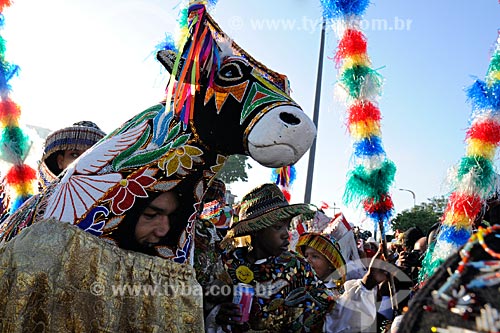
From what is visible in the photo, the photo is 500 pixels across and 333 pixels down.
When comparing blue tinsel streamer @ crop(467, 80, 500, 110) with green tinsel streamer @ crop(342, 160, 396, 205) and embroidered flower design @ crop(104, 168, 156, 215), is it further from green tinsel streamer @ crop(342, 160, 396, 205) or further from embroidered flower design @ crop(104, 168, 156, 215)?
embroidered flower design @ crop(104, 168, 156, 215)

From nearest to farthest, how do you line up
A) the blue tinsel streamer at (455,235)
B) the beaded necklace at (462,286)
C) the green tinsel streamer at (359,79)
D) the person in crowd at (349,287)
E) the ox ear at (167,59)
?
the beaded necklace at (462,286) < the ox ear at (167,59) < the person in crowd at (349,287) < the blue tinsel streamer at (455,235) < the green tinsel streamer at (359,79)

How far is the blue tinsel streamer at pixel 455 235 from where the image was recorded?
370 centimetres

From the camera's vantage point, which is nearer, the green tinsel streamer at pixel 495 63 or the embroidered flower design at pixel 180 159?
the embroidered flower design at pixel 180 159

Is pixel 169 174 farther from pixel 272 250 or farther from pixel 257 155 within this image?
pixel 272 250

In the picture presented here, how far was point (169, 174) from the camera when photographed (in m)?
2.57

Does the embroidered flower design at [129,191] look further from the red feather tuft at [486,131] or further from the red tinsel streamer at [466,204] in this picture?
the red feather tuft at [486,131]

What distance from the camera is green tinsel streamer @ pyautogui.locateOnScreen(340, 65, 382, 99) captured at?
422 cm

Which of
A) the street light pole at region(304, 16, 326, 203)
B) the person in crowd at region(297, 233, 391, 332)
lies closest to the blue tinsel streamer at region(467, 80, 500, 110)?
the person in crowd at region(297, 233, 391, 332)

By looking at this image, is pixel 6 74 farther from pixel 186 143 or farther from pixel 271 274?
pixel 271 274

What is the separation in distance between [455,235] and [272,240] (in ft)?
4.13

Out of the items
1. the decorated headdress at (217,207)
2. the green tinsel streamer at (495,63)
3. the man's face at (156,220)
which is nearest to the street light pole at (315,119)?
the decorated headdress at (217,207)

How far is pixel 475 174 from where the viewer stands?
3.87m

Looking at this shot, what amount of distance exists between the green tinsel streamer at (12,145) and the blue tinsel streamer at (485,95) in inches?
134

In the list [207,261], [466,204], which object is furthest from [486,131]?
[207,261]
